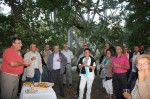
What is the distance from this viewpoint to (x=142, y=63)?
3291 mm

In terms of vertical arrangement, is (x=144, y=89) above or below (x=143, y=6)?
below

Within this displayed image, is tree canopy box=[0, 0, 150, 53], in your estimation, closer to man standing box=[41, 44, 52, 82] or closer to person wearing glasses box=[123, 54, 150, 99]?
man standing box=[41, 44, 52, 82]

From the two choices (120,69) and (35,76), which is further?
(35,76)

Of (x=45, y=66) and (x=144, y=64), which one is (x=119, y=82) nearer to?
(x=45, y=66)

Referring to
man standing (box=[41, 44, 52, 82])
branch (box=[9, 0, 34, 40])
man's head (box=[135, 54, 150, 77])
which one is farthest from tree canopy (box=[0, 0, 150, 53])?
man's head (box=[135, 54, 150, 77])

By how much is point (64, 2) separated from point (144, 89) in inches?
336

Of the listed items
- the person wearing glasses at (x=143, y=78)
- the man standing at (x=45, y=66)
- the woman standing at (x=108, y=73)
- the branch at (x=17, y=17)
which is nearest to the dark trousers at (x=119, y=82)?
the woman standing at (x=108, y=73)

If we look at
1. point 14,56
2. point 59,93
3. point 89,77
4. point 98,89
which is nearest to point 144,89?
point 14,56

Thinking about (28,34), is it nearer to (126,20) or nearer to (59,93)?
(59,93)

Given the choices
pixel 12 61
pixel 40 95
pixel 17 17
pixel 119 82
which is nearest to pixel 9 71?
pixel 12 61

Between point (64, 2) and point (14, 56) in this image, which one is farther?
point (64, 2)

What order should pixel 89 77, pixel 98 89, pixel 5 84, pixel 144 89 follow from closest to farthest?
pixel 144 89
pixel 5 84
pixel 89 77
pixel 98 89

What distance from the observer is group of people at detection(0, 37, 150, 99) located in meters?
3.33

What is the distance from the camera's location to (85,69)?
26.1ft
